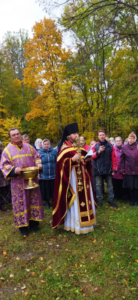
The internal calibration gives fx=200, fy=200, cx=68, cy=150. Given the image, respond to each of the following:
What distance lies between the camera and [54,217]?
4418 millimetres

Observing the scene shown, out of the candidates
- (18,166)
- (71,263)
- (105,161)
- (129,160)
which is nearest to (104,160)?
(105,161)

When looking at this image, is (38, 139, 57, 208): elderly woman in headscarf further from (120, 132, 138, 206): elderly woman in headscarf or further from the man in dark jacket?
(120, 132, 138, 206): elderly woman in headscarf

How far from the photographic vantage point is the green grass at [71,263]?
2.96m

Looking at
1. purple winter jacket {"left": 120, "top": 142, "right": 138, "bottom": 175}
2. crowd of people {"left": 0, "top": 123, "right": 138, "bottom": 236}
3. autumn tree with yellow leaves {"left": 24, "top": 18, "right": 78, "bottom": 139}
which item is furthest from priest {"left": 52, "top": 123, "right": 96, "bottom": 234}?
autumn tree with yellow leaves {"left": 24, "top": 18, "right": 78, "bottom": 139}

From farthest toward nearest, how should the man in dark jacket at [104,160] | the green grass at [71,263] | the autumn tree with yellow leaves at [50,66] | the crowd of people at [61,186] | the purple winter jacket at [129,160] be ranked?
1. the autumn tree with yellow leaves at [50,66]
2. the purple winter jacket at [129,160]
3. the man in dark jacket at [104,160]
4. the crowd of people at [61,186]
5. the green grass at [71,263]

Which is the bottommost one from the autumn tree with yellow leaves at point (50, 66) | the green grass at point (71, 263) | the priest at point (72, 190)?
the green grass at point (71, 263)

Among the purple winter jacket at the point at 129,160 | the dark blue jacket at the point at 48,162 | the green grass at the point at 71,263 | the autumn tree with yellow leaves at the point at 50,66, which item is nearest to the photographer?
the green grass at the point at 71,263

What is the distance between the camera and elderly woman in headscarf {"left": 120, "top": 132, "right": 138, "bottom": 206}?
610cm

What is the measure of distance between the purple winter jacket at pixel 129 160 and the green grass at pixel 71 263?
1.55m

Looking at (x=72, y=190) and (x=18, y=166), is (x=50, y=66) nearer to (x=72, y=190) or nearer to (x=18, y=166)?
(x=18, y=166)

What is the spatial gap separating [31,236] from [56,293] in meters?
1.79

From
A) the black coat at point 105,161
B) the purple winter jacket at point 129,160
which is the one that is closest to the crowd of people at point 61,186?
the black coat at point 105,161

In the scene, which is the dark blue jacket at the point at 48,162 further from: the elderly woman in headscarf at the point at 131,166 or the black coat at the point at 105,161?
the elderly woman in headscarf at the point at 131,166

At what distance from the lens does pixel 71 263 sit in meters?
3.59
